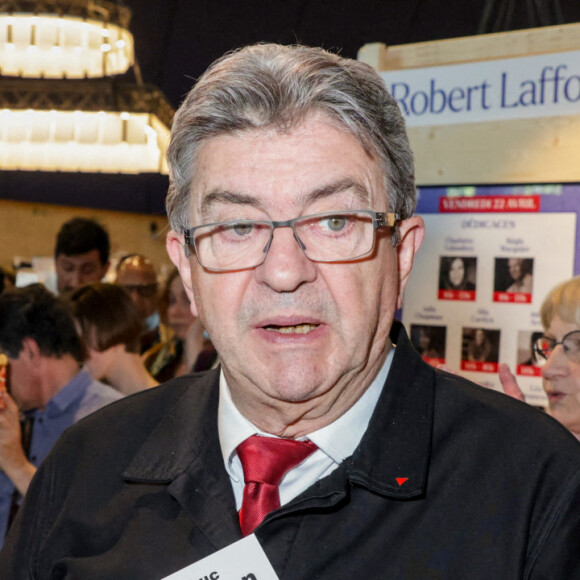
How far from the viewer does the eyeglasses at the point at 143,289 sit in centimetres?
571

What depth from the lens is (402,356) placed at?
144cm

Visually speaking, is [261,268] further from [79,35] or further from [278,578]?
[79,35]

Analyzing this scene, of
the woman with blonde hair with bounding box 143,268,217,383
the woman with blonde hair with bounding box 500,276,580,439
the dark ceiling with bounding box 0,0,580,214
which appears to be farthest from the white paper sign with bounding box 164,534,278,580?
the dark ceiling with bounding box 0,0,580,214

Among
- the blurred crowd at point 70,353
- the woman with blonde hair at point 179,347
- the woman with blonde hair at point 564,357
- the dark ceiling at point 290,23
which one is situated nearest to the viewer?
the woman with blonde hair at point 564,357

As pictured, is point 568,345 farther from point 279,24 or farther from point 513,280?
point 279,24

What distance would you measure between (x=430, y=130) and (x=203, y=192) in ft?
6.26

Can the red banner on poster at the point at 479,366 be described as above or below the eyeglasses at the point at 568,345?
below

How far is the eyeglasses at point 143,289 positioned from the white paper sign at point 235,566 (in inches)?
178

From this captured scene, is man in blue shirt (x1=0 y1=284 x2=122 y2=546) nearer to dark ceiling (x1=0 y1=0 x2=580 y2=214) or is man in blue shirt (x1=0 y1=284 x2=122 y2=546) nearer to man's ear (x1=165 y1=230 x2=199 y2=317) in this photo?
man's ear (x1=165 y1=230 x2=199 y2=317)

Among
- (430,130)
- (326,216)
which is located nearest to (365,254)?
(326,216)

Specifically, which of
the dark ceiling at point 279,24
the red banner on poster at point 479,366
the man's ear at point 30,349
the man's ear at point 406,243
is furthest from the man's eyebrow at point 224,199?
the dark ceiling at point 279,24

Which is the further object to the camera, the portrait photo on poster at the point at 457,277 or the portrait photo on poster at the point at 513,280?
the portrait photo on poster at the point at 457,277

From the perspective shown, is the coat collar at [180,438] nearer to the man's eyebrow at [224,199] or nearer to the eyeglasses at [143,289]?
the man's eyebrow at [224,199]

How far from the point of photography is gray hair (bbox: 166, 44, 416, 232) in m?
1.33
